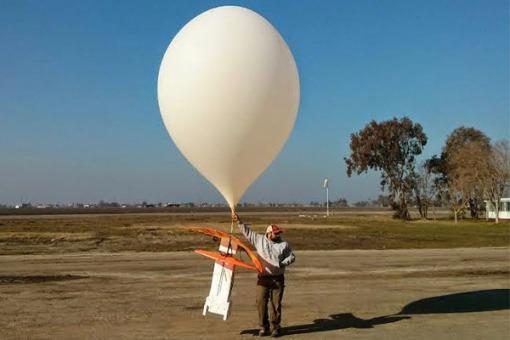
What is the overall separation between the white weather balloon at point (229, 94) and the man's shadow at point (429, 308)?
2435 millimetres

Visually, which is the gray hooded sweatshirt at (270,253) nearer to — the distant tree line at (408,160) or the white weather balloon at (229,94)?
the white weather balloon at (229,94)

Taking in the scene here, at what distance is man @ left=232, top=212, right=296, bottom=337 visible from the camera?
7969 mm

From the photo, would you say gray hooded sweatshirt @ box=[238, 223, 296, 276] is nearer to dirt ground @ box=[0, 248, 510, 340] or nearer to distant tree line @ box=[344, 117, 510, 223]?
dirt ground @ box=[0, 248, 510, 340]

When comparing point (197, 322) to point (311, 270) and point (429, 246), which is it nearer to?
point (311, 270)

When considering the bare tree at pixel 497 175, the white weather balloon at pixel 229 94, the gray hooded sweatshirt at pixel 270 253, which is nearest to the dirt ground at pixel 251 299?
the gray hooded sweatshirt at pixel 270 253

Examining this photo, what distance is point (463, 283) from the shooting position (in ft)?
44.9

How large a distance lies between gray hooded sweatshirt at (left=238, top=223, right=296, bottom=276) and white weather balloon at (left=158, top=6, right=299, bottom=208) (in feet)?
1.87

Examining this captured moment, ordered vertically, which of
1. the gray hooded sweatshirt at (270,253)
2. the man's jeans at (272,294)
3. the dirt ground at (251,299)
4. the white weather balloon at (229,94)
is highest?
the white weather balloon at (229,94)

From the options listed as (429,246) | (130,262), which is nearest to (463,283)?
(130,262)

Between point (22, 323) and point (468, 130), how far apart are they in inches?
2293

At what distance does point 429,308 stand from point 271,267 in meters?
4.01

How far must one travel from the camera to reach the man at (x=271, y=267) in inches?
314

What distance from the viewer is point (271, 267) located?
26.3ft

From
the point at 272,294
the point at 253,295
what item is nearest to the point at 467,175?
the point at 253,295
